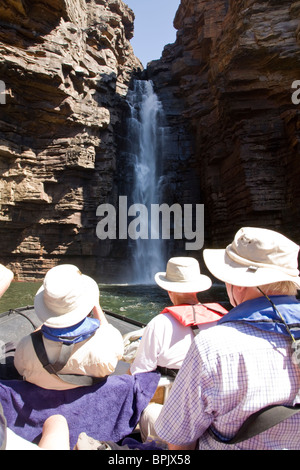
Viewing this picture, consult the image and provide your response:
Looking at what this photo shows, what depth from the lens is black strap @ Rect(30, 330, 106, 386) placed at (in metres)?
1.71

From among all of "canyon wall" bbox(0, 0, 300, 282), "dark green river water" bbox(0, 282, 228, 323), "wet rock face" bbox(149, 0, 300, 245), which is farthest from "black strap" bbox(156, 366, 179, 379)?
"canyon wall" bbox(0, 0, 300, 282)

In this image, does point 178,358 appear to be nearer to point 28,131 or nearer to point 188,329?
point 188,329

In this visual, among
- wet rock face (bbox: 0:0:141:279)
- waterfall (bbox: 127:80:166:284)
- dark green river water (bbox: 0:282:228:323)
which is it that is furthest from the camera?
waterfall (bbox: 127:80:166:284)

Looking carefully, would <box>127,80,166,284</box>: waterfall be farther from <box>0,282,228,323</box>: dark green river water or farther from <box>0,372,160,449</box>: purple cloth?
<box>0,372,160,449</box>: purple cloth

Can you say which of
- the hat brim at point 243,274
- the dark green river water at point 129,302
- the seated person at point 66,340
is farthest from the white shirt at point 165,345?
the dark green river water at point 129,302

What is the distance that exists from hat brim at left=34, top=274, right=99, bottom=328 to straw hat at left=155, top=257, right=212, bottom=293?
737mm

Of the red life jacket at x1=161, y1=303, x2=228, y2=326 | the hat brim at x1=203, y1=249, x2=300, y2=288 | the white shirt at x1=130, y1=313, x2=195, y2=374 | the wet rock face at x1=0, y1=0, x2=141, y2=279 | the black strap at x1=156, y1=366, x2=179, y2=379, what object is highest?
the wet rock face at x1=0, y1=0, x2=141, y2=279

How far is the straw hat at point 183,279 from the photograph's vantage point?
239cm

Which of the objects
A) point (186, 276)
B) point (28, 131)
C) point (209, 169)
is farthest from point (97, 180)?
point (186, 276)

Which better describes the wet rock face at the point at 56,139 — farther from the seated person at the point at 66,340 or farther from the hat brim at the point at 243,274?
the hat brim at the point at 243,274

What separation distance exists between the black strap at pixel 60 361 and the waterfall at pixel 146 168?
58.0 ft

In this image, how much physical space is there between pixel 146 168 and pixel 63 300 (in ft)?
64.8

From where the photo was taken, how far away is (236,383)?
1.04 metres
